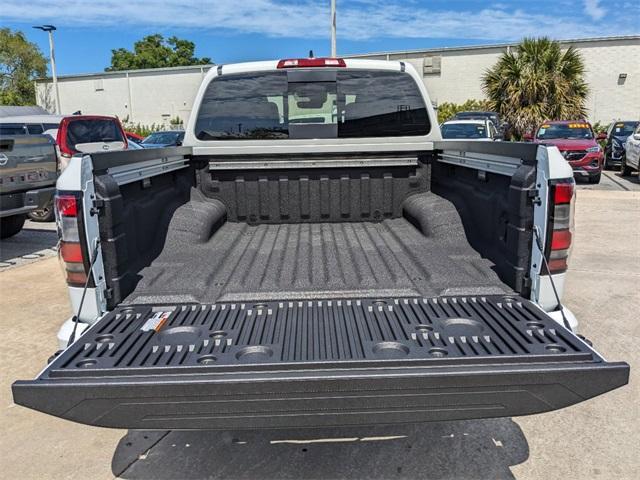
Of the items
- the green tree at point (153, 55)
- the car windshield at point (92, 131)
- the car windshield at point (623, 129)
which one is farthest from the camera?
the green tree at point (153, 55)

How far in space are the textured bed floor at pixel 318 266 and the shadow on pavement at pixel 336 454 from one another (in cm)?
89

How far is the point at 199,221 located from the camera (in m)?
3.72

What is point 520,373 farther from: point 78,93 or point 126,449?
point 78,93

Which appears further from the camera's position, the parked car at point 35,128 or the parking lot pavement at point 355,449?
the parked car at point 35,128

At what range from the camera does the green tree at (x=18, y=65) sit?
148ft

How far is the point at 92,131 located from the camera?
10875mm

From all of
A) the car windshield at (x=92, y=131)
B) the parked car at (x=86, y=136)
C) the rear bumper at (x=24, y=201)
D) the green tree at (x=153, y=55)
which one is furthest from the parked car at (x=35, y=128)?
the green tree at (x=153, y=55)

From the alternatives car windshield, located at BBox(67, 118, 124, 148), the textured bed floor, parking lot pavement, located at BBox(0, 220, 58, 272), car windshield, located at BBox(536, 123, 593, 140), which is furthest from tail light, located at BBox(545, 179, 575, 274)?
car windshield, located at BBox(536, 123, 593, 140)

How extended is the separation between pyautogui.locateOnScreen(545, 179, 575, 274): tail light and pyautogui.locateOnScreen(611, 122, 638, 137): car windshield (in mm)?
19423

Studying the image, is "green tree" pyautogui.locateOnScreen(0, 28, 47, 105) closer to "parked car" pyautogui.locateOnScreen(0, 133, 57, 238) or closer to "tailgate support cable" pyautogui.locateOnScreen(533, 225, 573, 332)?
"parked car" pyautogui.locateOnScreen(0, 133, 57, 238)

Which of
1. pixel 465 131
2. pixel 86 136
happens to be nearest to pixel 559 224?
pixel 86 136

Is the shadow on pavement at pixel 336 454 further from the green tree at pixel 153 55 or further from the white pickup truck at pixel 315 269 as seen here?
the green tree at pixel 153 55

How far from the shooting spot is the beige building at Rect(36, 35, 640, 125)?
26531 mm

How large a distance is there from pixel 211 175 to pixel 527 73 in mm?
22369
